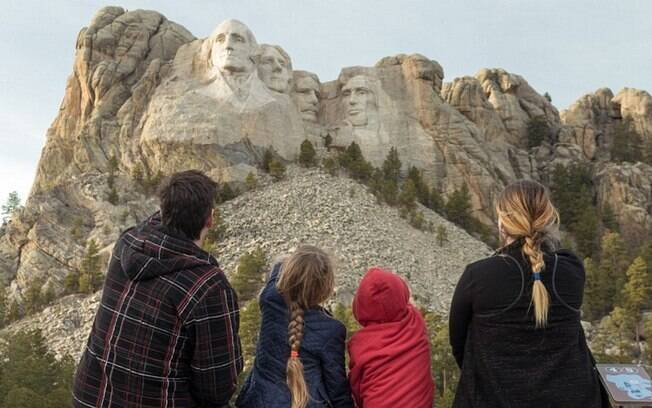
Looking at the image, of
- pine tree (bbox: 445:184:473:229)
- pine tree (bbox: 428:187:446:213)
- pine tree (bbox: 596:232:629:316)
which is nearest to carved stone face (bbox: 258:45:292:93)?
pine tree (bbox: 428:187:446:213)

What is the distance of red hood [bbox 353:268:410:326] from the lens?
3.90 m

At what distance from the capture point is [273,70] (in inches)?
1538

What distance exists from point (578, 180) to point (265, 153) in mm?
23578

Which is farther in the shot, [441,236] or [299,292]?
[441,236]

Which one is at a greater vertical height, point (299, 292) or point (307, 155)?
point (307, 155)

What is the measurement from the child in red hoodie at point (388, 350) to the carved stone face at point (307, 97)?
121ft

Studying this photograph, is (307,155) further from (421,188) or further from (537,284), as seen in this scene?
(537,284)

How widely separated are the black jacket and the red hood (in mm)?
443

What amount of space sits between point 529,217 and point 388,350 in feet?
3.94

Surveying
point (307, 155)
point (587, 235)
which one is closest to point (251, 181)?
point (307, 155)

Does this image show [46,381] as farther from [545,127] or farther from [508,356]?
[545,127]

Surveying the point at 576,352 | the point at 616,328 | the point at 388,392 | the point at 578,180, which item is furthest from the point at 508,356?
the point at 578,180

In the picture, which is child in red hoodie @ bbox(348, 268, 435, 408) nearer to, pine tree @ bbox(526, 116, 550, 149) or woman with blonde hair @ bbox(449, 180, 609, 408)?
woman with blonde hair @ bbox(449, 180, 609, 408)

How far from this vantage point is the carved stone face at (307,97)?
40594 mm
